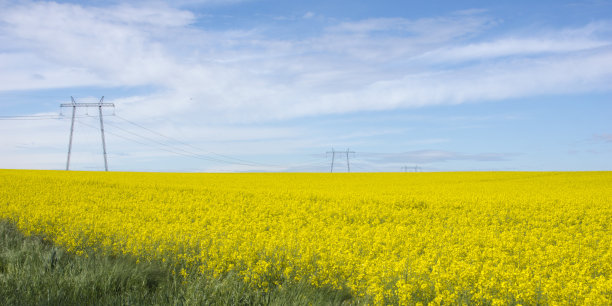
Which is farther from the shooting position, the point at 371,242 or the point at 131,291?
the point at 371,242

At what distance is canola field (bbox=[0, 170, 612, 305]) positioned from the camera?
5.51m

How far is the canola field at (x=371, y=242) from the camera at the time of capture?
5.51 metres

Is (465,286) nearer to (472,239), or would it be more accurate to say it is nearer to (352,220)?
(472,239)

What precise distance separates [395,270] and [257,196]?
1341 cm

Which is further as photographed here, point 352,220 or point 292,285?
point 352,220

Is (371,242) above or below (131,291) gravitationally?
above

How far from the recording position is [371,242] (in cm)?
878

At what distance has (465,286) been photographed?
17.7 feet

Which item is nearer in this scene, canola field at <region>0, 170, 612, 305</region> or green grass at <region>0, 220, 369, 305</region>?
green grass at <region>0, 220, 369, 305</region>

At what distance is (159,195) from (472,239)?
13448 mm

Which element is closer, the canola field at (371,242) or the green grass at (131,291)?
the green grass at (131,291)

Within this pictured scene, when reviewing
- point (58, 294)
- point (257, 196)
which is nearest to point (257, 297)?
point (58, 294)

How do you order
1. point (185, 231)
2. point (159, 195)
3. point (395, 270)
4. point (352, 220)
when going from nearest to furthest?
point (395, 270) → point (185, 231) → point (352, 220) → point (159, 195)

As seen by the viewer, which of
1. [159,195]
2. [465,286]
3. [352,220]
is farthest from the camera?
[159,195]
